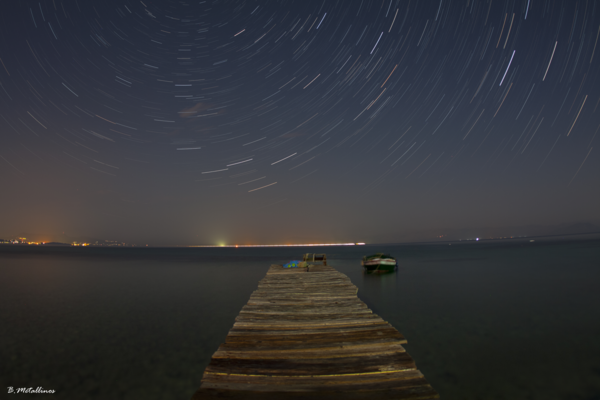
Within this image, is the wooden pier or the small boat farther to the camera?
the small boat

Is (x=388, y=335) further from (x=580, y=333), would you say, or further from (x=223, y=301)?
(x=223, y=301)

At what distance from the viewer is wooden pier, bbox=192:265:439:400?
520 centimetres

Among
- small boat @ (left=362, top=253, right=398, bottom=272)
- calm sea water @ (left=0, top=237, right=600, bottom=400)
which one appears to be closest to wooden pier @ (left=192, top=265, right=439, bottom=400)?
calm sea water @ (left=0, top=237, right=600, bottom=400)

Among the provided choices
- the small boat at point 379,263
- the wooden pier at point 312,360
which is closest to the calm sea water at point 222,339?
the wooden pier at point 312,360

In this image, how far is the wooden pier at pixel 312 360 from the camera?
205 inches

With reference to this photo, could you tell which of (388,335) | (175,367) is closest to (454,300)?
(388,335)

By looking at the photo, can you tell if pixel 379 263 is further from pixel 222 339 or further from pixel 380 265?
pixel 222 339

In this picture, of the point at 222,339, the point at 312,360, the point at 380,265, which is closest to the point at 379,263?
the point at 380,265

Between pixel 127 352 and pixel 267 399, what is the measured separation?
33.6 feet

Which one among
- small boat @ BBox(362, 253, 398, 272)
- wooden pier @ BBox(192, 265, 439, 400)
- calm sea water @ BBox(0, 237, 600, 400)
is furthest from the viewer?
small boat @ BBox(362, 253, 398, 272)

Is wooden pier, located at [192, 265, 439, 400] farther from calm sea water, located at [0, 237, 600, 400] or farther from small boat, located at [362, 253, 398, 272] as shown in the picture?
small boat, located at [362, 253, 398, 272]

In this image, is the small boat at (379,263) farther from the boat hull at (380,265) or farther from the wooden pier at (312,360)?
the wooden pier at (312,360)

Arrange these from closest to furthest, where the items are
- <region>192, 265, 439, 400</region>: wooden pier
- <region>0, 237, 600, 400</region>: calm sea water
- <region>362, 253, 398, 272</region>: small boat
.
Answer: <region>192, 265, 439, 400</region>: wooden pier
<region>0, 237, 600, 400</region>: calm sea water
<region>362, 253, 398, 272</region>: small boat

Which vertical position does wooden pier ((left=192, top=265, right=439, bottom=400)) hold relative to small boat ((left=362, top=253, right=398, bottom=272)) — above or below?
above
